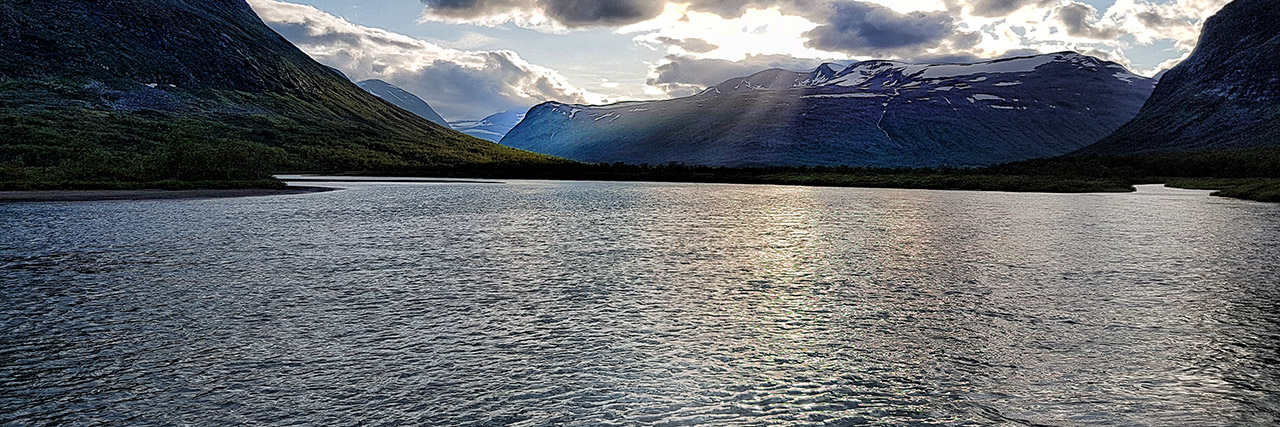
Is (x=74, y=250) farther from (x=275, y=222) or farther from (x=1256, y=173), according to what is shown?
(x=1256, y=173)

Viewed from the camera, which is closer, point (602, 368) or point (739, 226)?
point (602, 368)

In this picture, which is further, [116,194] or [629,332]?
[116,194]

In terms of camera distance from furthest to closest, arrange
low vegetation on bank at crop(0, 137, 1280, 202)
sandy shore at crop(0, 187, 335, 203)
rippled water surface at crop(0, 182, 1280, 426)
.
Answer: low vegetation on bank at crop(0, 137, 1280, 202) → sandy shore at crop(0, 187, 335, 203) → rippled water surface at crop(0, 182, 1280, 426)

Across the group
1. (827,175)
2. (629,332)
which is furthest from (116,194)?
(827,175)

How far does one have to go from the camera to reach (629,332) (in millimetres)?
19672

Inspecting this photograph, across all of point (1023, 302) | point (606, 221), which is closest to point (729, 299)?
point (1023, 302)

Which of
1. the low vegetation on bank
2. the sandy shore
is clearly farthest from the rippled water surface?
the low vegetation on bank

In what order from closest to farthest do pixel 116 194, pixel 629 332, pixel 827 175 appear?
pixel 629 332 < pixel 116 194 < pixel 827 175

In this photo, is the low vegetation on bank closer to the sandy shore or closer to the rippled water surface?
the sandy shore

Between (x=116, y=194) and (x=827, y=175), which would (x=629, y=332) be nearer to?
(x=116, y=194)

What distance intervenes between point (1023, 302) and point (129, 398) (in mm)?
23921

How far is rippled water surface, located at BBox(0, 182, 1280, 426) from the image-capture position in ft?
45.3

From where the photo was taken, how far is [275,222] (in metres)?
53.8

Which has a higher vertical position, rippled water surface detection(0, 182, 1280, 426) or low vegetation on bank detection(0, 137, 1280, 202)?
low vegetation on bank detection(0, 137, 1280, 202)
